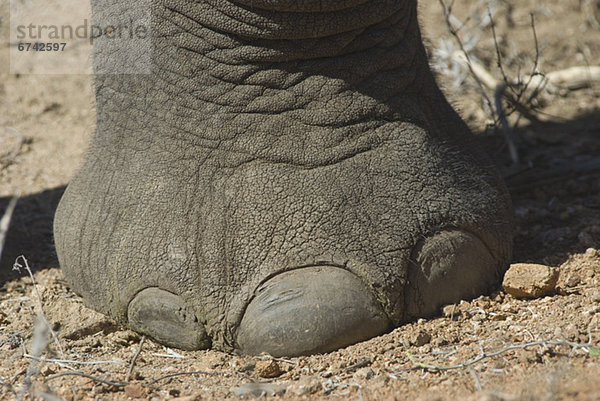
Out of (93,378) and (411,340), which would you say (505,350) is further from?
(93,378)

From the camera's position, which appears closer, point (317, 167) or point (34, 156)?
point (317, 167)

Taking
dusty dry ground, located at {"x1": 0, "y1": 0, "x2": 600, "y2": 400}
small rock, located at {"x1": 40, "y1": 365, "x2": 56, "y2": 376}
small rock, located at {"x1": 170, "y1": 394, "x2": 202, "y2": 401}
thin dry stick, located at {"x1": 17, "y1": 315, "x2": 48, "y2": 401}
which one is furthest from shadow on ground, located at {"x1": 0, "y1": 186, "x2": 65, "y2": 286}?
small rock, located at {"x1": 170, "y1": 394, "x2": 202, "y2": 401}

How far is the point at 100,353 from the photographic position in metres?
1.95

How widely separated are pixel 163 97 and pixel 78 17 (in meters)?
2.75

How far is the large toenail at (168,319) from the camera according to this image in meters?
1.86

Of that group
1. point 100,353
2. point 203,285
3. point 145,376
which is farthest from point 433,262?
point 100,353

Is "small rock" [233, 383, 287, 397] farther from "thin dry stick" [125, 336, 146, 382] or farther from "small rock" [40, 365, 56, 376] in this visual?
"small rock" [40, 365, 56, 376]

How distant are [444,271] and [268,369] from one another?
499mm

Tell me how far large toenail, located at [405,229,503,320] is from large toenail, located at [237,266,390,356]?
0.44 feet

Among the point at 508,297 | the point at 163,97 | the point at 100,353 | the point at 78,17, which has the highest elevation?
the point at 78,17

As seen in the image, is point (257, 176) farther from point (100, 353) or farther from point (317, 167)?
point (100, 353)

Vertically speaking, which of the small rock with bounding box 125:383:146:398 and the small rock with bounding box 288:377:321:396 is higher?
the small rock with bounding box 288:377:321:396

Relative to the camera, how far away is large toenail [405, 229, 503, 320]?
1.88 metres

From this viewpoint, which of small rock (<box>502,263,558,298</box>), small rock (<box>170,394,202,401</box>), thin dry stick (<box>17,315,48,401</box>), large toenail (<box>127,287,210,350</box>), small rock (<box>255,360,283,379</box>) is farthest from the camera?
small rock (<box>502,263,558,298</box>)
